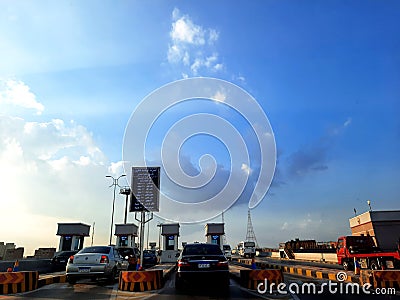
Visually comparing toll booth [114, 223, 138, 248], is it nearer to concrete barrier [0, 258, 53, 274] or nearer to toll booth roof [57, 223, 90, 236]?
toll booth roof [57, 223, 90, 236]

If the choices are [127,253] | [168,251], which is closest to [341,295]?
[127,253]

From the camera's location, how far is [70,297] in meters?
9.03

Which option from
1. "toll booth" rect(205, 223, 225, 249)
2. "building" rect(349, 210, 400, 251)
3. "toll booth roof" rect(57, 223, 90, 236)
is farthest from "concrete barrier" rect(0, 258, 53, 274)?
"building" rect(349, 210, 400, 251)

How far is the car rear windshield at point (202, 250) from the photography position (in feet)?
35.2

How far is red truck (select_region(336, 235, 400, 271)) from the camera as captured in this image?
18609mm

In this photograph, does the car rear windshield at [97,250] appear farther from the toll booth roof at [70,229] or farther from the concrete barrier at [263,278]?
the toll booth roof at [70,229]

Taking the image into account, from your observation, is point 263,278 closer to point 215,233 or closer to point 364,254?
point 364,254

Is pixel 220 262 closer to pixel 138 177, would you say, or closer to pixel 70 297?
pixel 70 297

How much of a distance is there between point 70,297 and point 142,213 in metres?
6.53

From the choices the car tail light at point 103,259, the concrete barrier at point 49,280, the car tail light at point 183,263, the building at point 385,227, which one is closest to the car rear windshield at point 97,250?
the car tail light at point 103,259

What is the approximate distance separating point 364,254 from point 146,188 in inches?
575

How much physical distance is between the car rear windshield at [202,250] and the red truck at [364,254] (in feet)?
42.3

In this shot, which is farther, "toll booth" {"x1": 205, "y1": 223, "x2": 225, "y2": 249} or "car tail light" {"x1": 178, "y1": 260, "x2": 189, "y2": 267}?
"toll booth" {"x1": 205, "y1": 223, "x2": 225, "y2": 249}

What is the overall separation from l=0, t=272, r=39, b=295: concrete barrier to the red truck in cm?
1792
